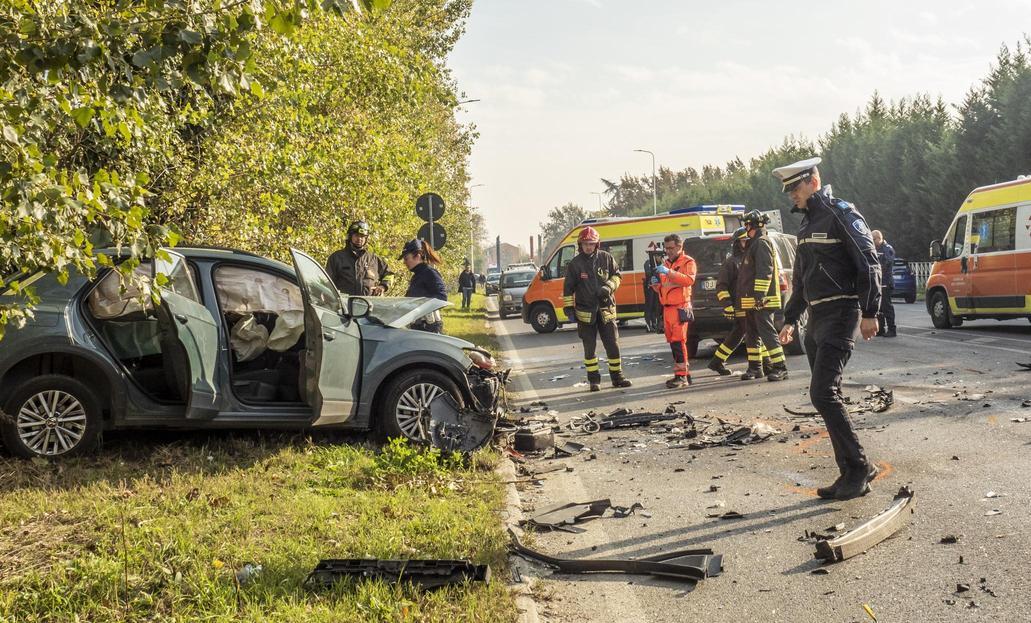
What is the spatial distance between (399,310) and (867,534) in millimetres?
4574

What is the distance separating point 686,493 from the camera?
6.52 m

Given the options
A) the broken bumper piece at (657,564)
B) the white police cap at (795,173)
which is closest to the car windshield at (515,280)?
the white police cap at (795,173)

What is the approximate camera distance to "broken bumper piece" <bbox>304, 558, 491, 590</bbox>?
177 inches

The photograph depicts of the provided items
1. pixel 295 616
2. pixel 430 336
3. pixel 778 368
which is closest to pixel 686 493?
pixel 430 336

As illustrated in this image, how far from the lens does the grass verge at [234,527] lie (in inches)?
169

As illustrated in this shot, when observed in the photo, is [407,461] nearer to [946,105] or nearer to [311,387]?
[311,387]

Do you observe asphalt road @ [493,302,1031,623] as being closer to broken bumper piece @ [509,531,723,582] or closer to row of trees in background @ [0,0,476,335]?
broken bumper piece @ [509,531,723,582]

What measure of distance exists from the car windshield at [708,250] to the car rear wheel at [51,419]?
36.4ft

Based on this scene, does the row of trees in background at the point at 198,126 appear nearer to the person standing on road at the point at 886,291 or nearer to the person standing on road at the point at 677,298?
the person standing on road at the point at 677,298

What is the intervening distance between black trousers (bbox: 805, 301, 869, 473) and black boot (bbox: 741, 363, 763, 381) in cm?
574

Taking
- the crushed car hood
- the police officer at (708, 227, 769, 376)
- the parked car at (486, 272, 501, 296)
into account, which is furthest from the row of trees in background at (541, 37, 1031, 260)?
the crushed car hood

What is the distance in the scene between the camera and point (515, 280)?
107 ft

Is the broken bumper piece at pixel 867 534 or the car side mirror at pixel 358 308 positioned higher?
the car side mirror at pixel 358 308

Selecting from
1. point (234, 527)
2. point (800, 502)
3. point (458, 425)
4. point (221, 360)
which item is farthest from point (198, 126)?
point (800, 502)
